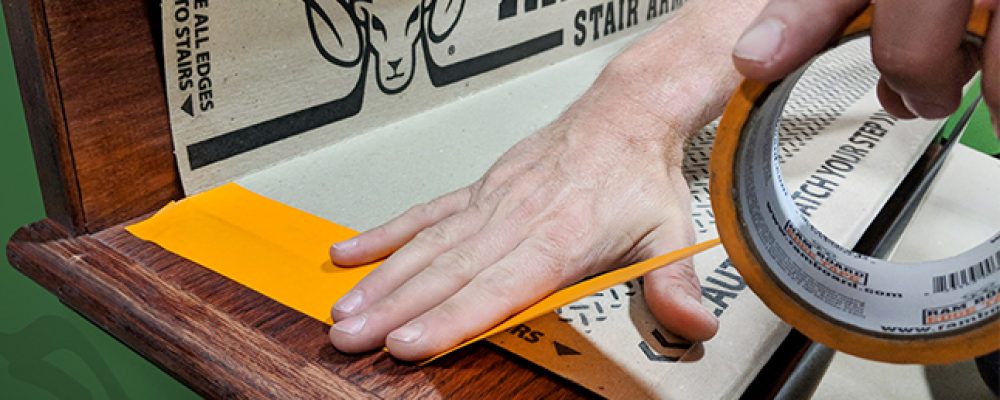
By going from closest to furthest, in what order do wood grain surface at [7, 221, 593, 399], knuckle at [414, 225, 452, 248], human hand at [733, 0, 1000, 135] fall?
1. human hand at [733, 0, 1000, 135]
2. wood grain surface at [7, 221, 593, 399]
3. knuckle at [414, 225, 452, 248]

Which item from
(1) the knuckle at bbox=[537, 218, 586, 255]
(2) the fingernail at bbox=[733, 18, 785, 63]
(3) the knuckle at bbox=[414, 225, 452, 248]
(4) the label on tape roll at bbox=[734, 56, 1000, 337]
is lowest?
(3) the knuckle at bbox=[414, 225, 452, 248]

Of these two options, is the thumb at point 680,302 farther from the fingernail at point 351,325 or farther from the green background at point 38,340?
the green background at point 38,340

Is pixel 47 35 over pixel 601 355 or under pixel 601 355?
over

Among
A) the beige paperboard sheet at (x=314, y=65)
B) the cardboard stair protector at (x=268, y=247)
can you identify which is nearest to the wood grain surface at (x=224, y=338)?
the cardboard stair protector at (x=268, y=247)

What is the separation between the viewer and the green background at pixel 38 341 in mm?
709

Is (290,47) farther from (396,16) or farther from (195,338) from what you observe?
(195,338)

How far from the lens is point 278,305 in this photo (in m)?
0.56

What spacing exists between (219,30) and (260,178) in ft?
0.46

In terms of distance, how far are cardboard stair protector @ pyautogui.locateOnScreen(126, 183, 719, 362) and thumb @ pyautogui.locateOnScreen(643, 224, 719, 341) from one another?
0.02 metres

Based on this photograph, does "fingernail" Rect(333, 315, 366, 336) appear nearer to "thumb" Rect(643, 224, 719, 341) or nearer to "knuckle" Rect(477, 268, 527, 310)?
"knuckle" Rect(477, 268, 527, 310)

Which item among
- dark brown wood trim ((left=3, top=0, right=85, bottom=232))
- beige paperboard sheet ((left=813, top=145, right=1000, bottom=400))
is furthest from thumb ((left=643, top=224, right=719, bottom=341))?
dark brown wood trim ((left=3, top=0, right=85, bottom=232))

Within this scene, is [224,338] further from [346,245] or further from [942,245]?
[942,245]

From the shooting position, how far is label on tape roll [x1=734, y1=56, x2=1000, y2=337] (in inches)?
15.9

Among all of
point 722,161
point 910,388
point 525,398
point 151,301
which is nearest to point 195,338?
point 151,301
